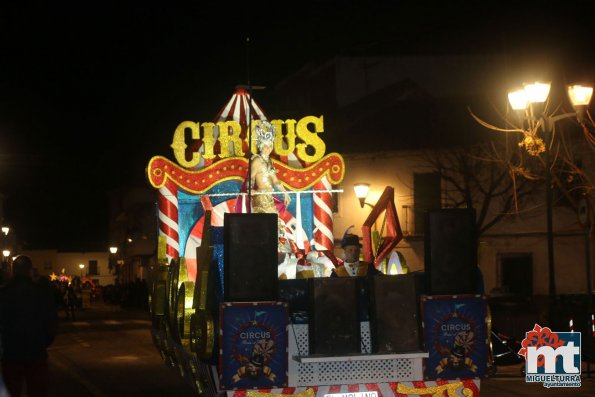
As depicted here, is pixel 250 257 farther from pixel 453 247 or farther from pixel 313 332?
pixel 453 247

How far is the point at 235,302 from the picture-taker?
7410 mm

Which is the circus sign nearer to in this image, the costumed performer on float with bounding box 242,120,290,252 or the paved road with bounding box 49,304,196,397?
the costumed performer on float with bounding box 242,120,290,252

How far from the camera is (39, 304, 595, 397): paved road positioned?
1426cm

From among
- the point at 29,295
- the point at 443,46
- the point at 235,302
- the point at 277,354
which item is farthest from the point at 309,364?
the point at 443,46

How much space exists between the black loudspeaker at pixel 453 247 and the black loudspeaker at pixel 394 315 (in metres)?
0.28

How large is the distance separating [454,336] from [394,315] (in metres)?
0.52

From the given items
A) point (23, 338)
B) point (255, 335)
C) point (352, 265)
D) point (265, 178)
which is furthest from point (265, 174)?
point (255, 335)

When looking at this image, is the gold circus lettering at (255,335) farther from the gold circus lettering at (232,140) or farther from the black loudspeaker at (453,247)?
the gold circus lettering at (232,140)

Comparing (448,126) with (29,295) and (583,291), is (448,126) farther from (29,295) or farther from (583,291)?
(29,295)

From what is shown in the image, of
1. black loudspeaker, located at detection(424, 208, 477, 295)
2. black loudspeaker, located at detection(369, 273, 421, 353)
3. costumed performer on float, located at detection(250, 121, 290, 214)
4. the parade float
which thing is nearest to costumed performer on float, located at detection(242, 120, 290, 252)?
costumed performer on float, located at detection(250, 121, 290, 214)

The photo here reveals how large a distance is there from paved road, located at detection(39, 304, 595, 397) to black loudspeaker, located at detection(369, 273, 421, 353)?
19.2ft

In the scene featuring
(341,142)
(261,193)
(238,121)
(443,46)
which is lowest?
(261,193)

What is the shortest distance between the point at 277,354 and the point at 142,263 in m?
58.0

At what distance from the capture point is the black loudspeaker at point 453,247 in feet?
26.1
